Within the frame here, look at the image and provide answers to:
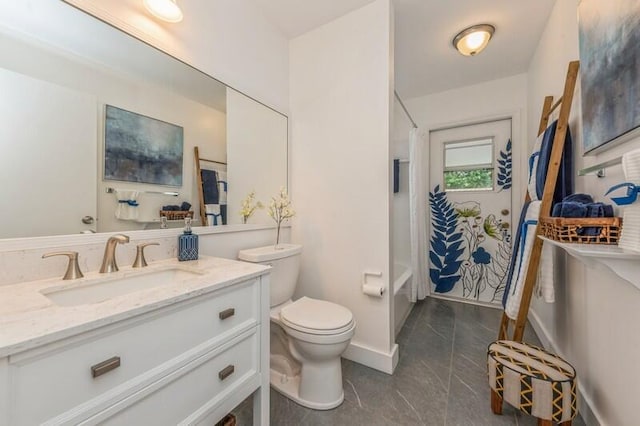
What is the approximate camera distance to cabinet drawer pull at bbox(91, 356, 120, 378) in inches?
24.6

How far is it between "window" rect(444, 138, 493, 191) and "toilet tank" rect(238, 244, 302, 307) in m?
2.27

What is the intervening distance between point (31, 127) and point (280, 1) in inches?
63.2

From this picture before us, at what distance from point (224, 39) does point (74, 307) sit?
1.61 metres

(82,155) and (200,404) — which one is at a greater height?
(82,155)

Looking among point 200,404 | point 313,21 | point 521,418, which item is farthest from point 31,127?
point 521,418

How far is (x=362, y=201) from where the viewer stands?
1781mm

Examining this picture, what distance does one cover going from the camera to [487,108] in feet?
9.11

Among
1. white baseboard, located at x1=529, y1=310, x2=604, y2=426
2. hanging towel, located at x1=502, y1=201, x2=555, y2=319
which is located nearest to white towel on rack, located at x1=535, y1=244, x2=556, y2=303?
hanging towel, located at x1=502, y1=201, x2=555, y2=319

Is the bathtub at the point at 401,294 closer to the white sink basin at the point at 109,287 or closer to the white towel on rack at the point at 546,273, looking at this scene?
the white towel on rack at the point at 546,273

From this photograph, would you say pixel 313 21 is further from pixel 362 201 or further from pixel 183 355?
pixel 183 355

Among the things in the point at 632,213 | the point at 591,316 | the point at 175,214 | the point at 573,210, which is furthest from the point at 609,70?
the point at 175,214

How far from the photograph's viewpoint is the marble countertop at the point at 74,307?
54 centimetres

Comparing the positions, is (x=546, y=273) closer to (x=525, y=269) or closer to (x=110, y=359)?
(x=525, y=269)

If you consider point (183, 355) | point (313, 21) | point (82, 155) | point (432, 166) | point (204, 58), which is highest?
point (313, 21)
